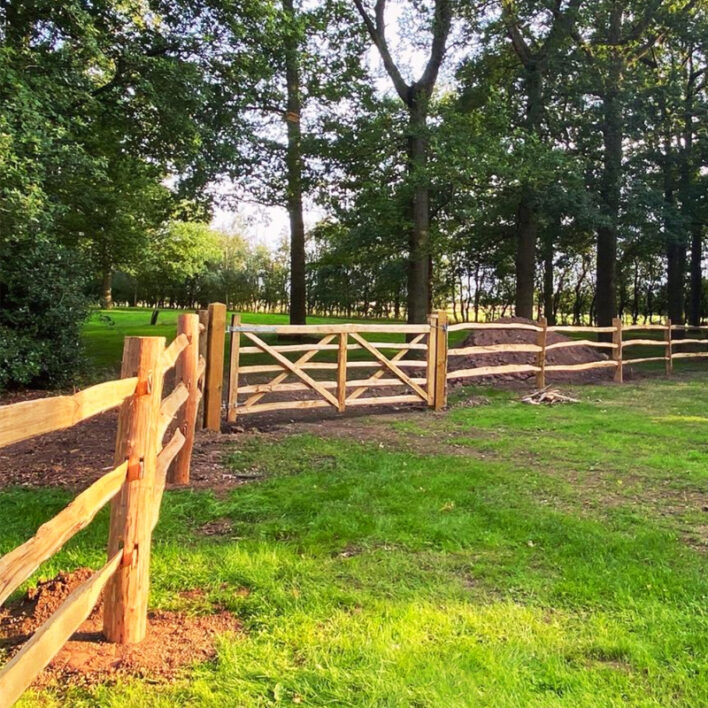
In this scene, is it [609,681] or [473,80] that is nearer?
[609,681]

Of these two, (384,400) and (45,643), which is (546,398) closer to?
(384,400)

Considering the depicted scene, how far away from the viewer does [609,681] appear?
2.47 meters

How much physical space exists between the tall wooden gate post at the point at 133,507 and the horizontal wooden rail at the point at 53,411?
14 cm

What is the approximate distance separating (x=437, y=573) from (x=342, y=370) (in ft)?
16.3

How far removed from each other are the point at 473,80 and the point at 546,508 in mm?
17808

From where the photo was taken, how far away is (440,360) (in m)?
9.35

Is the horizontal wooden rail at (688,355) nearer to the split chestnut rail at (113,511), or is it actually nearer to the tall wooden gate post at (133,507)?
the split chestnut rail at (113,511)

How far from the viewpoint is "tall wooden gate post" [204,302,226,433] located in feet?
23.0

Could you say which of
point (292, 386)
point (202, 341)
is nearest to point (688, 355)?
point (292, 386)

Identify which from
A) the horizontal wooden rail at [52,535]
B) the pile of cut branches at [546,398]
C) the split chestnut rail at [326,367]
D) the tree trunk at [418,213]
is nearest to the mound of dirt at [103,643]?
the horizontal wooden rail at [52,535]

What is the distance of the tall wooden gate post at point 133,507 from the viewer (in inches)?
107

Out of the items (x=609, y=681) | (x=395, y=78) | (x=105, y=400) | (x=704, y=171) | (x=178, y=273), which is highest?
(x=395, y=78)

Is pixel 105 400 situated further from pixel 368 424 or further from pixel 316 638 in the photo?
pixel 368 424

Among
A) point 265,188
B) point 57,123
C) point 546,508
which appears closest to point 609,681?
point 546,508
